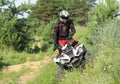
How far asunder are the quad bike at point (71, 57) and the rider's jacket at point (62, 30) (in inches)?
20.6

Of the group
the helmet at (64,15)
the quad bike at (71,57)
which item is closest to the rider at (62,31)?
the helmet at (64,15)

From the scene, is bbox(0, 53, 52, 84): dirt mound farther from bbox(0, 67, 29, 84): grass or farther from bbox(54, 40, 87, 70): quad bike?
bbox(54, 40, 87, 70): quad bike

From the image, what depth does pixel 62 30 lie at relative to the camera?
31.4 ft

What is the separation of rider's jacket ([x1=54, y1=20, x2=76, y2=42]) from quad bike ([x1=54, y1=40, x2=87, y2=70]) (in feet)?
1.72

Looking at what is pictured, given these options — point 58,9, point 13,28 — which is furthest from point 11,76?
point 58,9

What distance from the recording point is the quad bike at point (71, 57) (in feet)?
29.3

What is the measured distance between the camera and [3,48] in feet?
62.7

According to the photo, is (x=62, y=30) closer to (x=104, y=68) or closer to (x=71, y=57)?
(x=71, y=57)

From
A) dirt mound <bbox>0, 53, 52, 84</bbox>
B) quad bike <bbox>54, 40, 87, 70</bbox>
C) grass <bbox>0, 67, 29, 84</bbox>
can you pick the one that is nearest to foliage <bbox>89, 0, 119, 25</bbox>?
dirt mound <bbox>0, 53, 52, 84</bbox>

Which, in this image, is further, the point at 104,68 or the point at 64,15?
the point at 64,15

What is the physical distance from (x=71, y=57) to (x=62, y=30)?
97cm

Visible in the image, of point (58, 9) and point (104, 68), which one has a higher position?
point (104, 68)

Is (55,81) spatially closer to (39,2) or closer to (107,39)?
(107,39)

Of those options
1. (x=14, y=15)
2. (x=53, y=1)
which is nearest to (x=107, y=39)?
(x=14, y=15)
